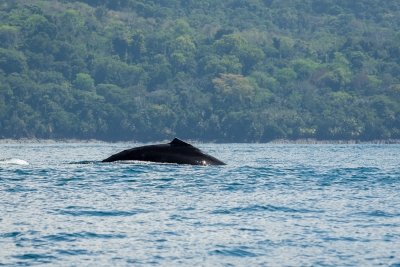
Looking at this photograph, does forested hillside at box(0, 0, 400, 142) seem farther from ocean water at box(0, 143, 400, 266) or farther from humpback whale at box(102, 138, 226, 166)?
ocean water at box(0, 143, 400, 266)

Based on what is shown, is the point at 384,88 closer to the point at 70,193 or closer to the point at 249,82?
the point at 249,82

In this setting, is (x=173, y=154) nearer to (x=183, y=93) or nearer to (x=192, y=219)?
(x=192, y=219)

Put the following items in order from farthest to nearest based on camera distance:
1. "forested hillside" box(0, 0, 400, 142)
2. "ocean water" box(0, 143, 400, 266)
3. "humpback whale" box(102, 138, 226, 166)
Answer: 1. "forested hillside" box(0, 0, 400, 142)
2. "humpback whale" box(102, 138, 226, 166)
3. "ocean water" box(0, 143, 400, 266)

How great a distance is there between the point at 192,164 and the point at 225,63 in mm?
156388

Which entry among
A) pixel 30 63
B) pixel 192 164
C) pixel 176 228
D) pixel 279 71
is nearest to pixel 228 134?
pixel 279 71

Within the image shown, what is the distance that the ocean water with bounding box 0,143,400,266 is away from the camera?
17734mm

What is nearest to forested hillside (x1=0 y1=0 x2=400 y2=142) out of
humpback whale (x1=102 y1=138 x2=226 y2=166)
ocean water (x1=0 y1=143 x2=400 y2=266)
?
humpback whale (x1=102 y1=138 x2=226 y2=166)

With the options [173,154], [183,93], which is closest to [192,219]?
[173,154]

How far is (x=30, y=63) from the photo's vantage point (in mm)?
182250

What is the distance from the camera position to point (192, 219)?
72.3ft

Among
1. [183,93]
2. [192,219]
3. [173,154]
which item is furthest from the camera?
[183,93]

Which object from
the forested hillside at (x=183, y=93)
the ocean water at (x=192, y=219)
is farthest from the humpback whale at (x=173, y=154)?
the forested hillside at (x=183, y=93)

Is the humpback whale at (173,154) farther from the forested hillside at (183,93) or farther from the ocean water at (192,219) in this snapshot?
the forested hillside at (183,93)

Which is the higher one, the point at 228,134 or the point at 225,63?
the point at 225,63
